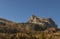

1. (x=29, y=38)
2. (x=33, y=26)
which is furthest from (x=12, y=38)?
(x=33, y=26)

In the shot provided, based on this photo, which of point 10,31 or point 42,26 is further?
point 42,26

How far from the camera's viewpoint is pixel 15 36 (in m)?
132

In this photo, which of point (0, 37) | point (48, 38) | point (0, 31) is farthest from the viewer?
point (0, 31)

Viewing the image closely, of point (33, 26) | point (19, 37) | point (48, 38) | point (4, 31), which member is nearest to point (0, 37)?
point (19, 37)

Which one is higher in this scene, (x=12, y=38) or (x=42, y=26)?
(x=42, y=26)

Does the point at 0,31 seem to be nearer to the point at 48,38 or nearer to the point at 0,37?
the point at 0,37

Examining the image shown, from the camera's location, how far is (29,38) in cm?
13275

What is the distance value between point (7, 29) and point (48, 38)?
1567 inches

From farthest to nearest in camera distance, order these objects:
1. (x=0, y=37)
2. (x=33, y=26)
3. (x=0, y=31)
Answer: (x=33, y=26), (x=0, y=31), (x=0, y=37)

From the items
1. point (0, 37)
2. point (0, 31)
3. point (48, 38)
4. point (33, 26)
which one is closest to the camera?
point (0, 37)

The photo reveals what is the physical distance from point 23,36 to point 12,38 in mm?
10578

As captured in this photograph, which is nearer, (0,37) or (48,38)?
(0,37)

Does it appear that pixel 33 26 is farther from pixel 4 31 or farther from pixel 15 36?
pixel 15 36

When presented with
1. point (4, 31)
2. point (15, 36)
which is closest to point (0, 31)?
point (4, 31)
